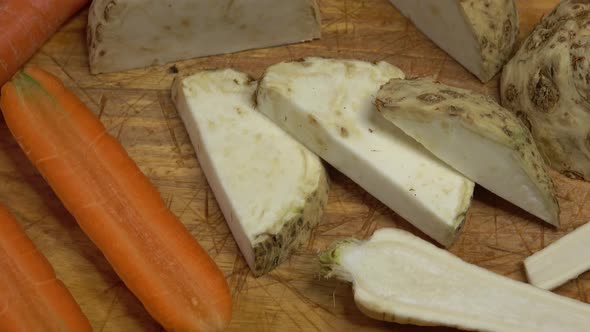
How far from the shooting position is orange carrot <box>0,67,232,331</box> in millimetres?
2424

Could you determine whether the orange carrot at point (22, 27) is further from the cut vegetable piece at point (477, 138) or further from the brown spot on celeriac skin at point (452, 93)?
the brown spot on celeriac skin at point (452, 93)

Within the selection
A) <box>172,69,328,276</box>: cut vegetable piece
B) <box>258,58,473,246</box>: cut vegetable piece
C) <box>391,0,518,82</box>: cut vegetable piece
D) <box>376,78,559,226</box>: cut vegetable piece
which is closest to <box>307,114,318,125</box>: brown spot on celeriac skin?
<box>258,58,473,246</box>: cut vegetable piece

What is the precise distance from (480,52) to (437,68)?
22 centimetres

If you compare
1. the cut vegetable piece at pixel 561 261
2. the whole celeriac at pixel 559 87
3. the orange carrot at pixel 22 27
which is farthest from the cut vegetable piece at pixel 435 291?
the orange carrot at pixel 22 27

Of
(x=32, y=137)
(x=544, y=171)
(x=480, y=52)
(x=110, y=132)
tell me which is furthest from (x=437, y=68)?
(x=32, y=137)

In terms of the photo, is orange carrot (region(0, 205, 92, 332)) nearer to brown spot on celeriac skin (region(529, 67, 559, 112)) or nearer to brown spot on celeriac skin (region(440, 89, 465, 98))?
brown spot on celeriac skin (region(440, 89, 465, 98))

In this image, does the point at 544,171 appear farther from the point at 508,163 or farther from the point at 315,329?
the point at 315,329

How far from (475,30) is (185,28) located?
1105 millimetres

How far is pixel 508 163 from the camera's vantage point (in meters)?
2.53

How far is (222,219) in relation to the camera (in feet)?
8.98

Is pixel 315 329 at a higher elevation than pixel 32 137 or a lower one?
lower

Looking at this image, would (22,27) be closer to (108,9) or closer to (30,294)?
(108,9)

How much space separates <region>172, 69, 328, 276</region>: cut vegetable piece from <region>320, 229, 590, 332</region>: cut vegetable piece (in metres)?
0.20

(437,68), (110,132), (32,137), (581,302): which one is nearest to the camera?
(581,302)
